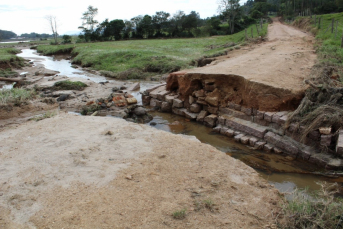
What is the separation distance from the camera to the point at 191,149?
574cm

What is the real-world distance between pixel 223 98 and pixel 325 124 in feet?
11.6

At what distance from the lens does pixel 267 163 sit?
640cm

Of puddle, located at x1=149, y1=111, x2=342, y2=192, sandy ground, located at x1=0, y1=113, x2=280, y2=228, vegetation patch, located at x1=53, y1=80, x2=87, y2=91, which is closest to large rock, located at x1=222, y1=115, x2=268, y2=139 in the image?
puddle, located at x1=149, y1=111, x2=342, y2=192

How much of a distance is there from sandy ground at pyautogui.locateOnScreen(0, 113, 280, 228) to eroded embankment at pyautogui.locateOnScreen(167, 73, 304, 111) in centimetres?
300

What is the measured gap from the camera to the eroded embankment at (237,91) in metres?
7.46

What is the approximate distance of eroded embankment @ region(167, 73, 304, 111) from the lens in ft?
24.5

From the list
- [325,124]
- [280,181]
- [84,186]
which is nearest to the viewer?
[84,186]

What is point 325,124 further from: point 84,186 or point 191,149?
point 84,186

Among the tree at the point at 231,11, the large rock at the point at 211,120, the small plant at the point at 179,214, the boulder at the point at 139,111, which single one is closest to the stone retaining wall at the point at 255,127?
the large rock at the point at 211,120

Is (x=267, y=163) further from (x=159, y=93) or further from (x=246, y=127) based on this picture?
(x=159, y=93)

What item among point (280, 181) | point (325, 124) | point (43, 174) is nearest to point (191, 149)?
point (280, 181)

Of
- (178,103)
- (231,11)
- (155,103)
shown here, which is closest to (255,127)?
(178,103)

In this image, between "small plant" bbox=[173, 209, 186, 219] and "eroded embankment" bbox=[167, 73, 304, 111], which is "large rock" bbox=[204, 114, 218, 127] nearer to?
"eroded embankment" bbox=[167, 73, 304, 111]

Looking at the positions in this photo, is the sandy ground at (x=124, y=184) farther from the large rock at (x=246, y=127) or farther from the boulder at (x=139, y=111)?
the boulder at (x=139, y=111)
